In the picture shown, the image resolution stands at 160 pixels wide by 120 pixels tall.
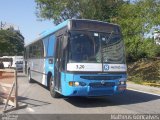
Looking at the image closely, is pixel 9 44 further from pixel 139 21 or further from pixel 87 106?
pixel 87 106

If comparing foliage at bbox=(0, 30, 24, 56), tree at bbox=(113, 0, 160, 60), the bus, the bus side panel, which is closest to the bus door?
the bus

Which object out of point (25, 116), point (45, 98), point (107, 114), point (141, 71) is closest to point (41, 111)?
point (25, 116)

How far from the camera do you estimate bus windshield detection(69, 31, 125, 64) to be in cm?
1282

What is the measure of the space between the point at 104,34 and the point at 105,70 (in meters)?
1.38

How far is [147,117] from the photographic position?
1063cm

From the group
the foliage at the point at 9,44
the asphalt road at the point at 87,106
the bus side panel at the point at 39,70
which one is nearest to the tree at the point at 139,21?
the bus side panel at the point at 39,70

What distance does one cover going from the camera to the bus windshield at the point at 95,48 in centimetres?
1282

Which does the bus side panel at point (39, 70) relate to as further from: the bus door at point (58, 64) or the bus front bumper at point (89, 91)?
the bus front bumper at point (89, 91)

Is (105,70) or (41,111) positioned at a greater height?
(105,70)

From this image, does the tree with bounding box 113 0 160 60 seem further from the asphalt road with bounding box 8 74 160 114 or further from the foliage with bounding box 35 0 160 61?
the asphalt road with bounding box 8 74 160 114

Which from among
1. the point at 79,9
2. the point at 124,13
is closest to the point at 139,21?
the point at 124,13

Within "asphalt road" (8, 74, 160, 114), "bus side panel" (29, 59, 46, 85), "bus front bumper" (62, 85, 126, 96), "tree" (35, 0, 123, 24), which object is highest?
"tree" (35, 0, 123, 24)

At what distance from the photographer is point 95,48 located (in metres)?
13.0

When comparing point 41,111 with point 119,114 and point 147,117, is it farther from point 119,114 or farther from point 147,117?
point 147,117
